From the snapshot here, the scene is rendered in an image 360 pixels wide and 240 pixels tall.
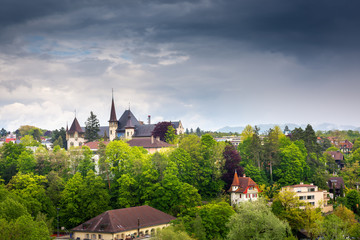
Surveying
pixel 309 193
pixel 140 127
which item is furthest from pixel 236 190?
pixel 140 127

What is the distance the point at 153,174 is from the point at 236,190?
47.6 ft

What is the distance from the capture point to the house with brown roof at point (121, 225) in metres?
65.6

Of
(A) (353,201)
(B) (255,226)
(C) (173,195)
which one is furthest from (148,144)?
(B) (255,226)

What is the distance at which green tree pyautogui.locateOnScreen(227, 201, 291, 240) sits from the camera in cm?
6075

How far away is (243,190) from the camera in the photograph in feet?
268

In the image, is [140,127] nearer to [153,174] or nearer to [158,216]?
[153,174]

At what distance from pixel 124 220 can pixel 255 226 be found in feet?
60.8

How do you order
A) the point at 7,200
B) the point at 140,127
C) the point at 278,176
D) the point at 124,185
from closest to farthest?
the point at 7,200 → the point at 124,185 → the point at 278,176 → the point at 140,127

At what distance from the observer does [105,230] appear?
215 feet

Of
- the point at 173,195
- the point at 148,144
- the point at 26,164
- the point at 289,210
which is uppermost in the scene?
the point at 148,144

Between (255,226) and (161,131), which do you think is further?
(161,131)

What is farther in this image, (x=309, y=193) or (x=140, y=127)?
(x=140, y=127)

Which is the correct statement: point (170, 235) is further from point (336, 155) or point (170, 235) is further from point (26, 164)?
point (336, 155)

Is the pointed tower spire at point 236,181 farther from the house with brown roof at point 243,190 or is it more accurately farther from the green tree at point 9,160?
the green tree at point 9,160
